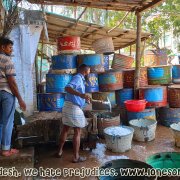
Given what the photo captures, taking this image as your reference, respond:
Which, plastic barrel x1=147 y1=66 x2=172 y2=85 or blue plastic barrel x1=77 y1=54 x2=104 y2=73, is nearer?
blue plastic barrel x1=77 y1=54 x2=104 y2=73

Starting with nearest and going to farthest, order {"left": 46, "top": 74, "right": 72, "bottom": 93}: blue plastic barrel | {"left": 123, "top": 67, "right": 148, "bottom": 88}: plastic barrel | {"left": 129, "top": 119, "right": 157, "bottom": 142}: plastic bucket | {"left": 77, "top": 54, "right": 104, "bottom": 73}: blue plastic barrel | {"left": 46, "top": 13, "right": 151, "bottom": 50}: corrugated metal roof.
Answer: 1. {"left": 129, "top": 119, "right": 157, "bottom": 142}: plastic bucket
2. {"left": 46, "top": 74, "right": 72, "bottom": 93}: blue plastic barrel
3. {"left": 77, "top": 54, "right": 104, "bottom": 73}: blue plastic barrel
4. {"left": 123, "top": 67, "right": 148, "bottom": 88}: plastic barrel
5. {"left": 46, "top": 13, "right": 151, "bottom": 50}: corrugated metal roof

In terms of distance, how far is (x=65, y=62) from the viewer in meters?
6.93

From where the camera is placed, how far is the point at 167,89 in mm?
7516

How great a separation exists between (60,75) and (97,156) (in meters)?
2.47

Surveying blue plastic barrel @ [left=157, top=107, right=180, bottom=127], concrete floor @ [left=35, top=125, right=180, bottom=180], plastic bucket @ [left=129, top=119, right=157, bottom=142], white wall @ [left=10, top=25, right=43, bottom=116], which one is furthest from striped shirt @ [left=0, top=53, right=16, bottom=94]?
blue plastic barrel @ [left=157, top=107, right=180, bottom=127]

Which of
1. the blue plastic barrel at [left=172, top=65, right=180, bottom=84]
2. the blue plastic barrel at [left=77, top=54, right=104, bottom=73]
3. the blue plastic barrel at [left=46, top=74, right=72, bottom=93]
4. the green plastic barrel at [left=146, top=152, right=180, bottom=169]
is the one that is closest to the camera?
the green plastic barrel at [left=146, top=152, right=180, bottom=169]

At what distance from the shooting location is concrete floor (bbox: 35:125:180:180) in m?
4.77

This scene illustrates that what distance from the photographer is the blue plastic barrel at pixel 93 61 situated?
272 inches

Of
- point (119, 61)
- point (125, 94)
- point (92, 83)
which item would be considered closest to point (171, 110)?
point (125, 94)

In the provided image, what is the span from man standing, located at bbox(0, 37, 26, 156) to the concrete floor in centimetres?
98

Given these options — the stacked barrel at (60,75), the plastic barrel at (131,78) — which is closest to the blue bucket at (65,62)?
the stacked barrel at (60,75)

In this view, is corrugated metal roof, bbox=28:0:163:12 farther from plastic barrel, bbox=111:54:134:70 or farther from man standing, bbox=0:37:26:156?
plastic barrel, bbox=111:54:134:70

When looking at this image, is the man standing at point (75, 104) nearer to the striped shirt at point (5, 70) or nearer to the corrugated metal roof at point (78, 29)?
the striped shirt at point (5, 70)

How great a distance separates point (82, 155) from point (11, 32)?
315cm
